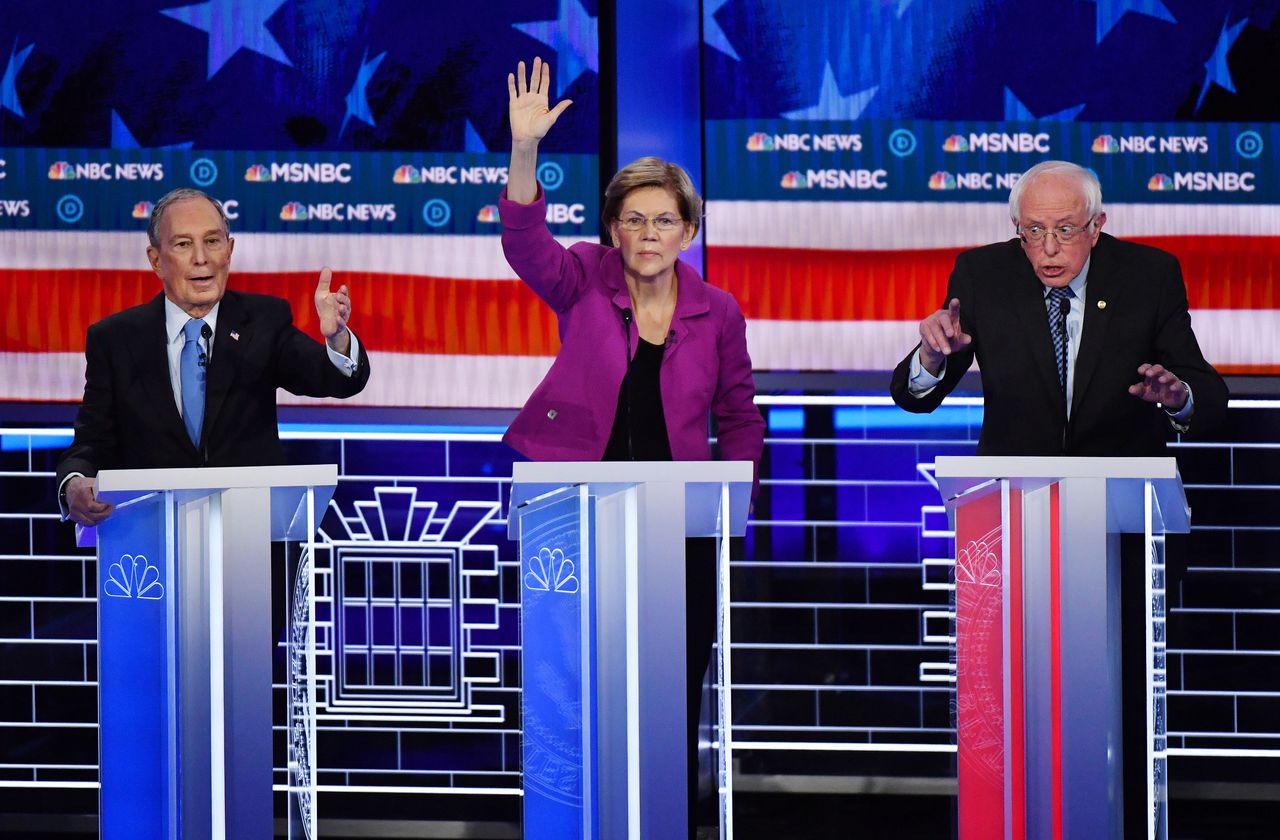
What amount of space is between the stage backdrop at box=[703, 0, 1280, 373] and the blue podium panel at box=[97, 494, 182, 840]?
7.61 feet

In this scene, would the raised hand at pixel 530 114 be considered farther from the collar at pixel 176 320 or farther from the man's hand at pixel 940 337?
the man's hand at pixel 940 337

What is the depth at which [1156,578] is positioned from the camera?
92.7 inches

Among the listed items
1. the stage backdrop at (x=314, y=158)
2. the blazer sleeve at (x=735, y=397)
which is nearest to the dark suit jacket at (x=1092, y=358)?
the blazer sleeve at (x=735, y=397)

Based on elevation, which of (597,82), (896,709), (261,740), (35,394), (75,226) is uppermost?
(597,82)

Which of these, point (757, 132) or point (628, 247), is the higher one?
point (757, 132)

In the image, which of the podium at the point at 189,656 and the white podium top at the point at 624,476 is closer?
the white podium top at the point at 624,476

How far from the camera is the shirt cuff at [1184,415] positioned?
284 cm

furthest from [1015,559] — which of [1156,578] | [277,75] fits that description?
[277,75]

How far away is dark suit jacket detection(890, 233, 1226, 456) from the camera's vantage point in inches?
116

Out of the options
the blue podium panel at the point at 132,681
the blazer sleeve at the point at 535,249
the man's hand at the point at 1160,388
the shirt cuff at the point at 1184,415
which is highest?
the blazer sleeve at the point at 535,249

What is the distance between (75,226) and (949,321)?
279 cm

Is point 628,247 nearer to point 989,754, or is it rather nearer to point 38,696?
point 989,754

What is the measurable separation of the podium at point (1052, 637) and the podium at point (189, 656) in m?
1.10

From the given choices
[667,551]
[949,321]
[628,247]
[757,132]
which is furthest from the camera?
[757,132]
